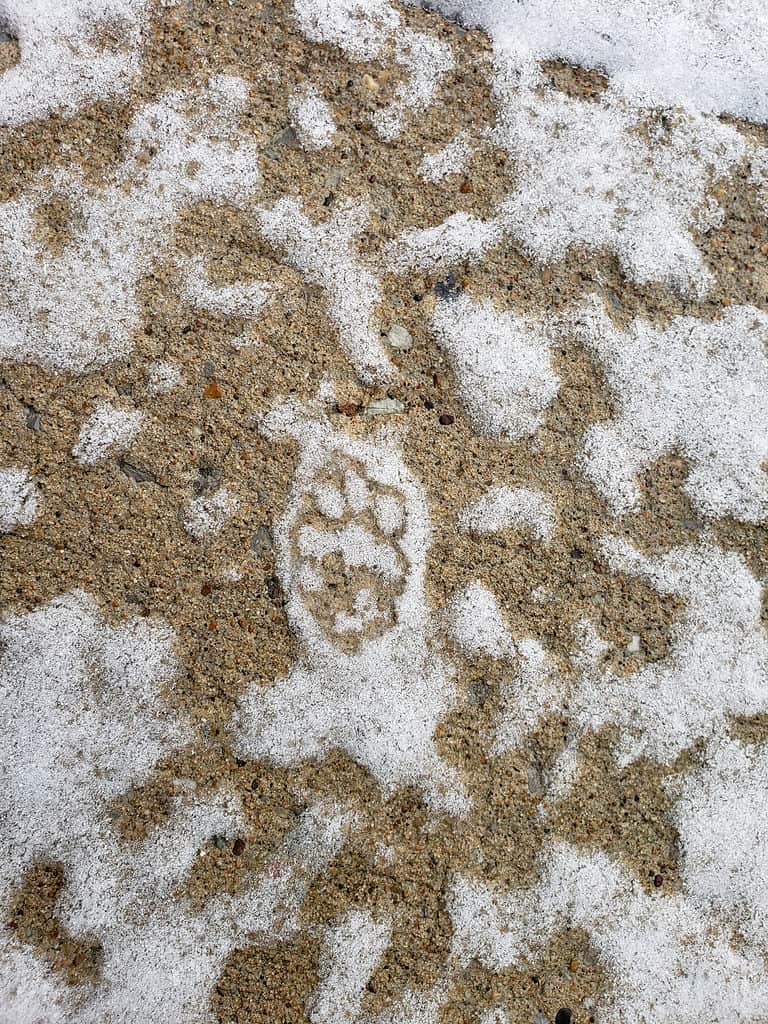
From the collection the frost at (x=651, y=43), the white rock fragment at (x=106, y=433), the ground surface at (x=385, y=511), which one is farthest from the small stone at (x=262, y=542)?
the frost at (x=651, y=43)

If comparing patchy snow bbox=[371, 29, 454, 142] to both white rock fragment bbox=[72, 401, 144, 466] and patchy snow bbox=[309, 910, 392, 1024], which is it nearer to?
white rock fragment bbox=[72, 401, 144, 466]

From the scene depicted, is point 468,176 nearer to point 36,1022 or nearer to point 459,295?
point 459,295

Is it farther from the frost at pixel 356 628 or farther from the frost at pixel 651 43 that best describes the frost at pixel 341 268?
the frost at pixel 651 43

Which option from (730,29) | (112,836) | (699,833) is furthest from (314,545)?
(730,29)

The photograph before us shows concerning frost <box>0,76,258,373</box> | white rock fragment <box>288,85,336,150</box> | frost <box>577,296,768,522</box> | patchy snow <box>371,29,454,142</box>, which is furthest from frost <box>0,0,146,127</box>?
frost <box>577,296,768,522</box>

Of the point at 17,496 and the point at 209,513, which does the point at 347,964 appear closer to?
the point at 209,513

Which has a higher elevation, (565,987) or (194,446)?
(194,446)
